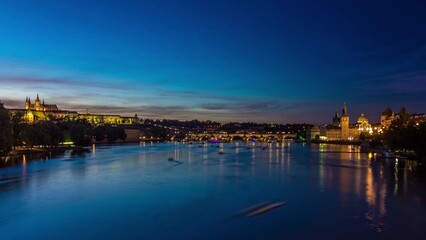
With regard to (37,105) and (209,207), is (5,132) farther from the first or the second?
(37,105)

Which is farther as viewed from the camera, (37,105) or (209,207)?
(37,105)

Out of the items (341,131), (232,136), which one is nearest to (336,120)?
(341,131)

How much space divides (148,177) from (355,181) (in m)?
15.2

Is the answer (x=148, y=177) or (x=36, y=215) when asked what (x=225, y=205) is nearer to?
(x=36, y=215)

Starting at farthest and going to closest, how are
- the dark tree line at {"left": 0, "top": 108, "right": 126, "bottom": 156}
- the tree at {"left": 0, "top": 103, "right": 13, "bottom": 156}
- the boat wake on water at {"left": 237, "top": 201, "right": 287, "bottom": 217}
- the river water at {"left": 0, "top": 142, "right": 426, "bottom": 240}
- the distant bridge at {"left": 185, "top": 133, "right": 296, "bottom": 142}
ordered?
1. the distant bridge at {"left": 185, "top": 133, "right": 296, "bottom": 142}
2. the dark tree line at {"left": 0, "top": 108, "right": 126, "bottom": 156}
3. the tree at {"left": 0, "top": 103, "right": 13, "bottom": 156}
4. the boat wake on water at {"left": 237, "top": 201, "right": 287, "bottom": 217}
5. the river water at {"left": 0, "top": 142, "right": 426, "bottom": 240}

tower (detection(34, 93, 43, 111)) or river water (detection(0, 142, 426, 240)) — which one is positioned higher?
tower (detection(34, 93, 43, 111))

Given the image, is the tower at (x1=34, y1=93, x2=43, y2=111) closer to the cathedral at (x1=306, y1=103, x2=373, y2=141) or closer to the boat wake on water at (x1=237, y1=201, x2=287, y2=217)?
the cathedral at (x1=306, y1=103, x2=373, y2=141)

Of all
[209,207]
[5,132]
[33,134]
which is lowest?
[209,207]

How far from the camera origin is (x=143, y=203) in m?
20.5

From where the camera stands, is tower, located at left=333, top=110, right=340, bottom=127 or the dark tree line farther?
tower, located at left=333, top=110, right=340, bottom=127

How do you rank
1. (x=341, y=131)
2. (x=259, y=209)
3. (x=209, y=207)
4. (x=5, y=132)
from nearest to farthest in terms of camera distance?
(x=259, y=209) → (x=209, y=207) → (x=5, y=132) → (x=341, y=131)

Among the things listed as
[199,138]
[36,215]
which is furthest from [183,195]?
[199,138]

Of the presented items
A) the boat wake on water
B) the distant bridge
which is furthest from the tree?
the distant bridge

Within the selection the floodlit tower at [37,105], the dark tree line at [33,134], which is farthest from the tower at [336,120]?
the floodlit tower at [37,105]
